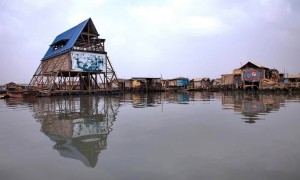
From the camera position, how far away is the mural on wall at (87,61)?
2886 centimetres

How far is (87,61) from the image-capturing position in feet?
98.0

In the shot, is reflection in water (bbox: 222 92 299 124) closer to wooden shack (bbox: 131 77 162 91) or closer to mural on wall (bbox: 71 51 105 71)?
mural on wall (bbox: 71 51 105 71)

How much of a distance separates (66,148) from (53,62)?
3102 centimetres

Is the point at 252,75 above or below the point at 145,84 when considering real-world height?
above

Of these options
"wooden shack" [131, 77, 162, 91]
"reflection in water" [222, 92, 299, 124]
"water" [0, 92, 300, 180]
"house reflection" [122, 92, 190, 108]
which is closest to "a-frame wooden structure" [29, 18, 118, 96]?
"house reflection" [122, 92, 190, 108]

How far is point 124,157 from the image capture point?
408 centimetres

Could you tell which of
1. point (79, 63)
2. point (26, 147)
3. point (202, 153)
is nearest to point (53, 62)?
point (79, 63)

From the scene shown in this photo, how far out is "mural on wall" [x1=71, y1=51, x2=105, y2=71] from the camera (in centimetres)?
2886

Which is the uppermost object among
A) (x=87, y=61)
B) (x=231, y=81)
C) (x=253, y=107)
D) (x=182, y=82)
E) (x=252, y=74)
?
(x=87, y=61)

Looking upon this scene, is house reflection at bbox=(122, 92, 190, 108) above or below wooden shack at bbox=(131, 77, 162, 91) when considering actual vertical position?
below

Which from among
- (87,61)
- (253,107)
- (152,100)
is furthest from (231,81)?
(253,107)

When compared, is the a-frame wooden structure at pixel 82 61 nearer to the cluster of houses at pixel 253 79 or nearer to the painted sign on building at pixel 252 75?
the cluster of houses at pixel 253 79

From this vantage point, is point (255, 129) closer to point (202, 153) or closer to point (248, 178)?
→ point (202, 153)

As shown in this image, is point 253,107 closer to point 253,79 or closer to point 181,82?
point 253,79
